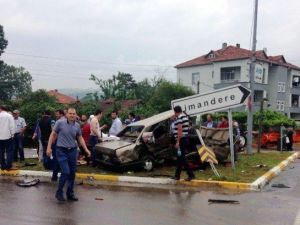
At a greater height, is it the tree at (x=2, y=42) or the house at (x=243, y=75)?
the tree at (x=2, y=42)

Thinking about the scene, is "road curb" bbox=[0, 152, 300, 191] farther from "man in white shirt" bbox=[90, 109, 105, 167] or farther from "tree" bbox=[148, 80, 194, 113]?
"tree" bbox=[148, 80, 194, 113]

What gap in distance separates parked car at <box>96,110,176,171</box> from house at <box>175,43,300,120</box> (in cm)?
4420

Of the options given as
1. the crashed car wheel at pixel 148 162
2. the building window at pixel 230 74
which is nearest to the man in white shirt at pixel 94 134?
the crashed car wheel at pixel 148 162

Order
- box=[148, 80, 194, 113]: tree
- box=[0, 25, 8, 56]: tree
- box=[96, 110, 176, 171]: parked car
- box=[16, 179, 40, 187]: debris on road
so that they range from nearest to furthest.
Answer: box=[16, 179, 40, 187]: debris on road → box=[96, 110, 176, 171]: parked car → box=[148, 80, 194, 113]: tree → box=[0, 25, 8, 56]: tree

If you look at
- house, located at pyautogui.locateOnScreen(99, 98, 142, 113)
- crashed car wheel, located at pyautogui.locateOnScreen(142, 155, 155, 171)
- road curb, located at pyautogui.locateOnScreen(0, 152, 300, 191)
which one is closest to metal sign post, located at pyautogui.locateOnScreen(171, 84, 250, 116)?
crashed car wheel, located at pyautogui.locateOnScreen(142, 155, 155, 171)

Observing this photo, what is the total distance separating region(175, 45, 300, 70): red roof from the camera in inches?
2331

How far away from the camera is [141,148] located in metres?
12.0

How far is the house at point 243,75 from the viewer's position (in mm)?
59219

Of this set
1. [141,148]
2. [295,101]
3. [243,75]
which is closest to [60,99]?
[243,75]

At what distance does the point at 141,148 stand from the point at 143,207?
395cm

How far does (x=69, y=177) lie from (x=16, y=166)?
200 inches

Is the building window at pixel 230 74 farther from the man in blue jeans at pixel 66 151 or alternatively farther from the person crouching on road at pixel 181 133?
the man in blue jeans at pixel 66 151

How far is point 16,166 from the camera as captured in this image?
43.2 feet

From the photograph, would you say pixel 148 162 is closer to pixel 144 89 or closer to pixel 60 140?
pixel 60 140
